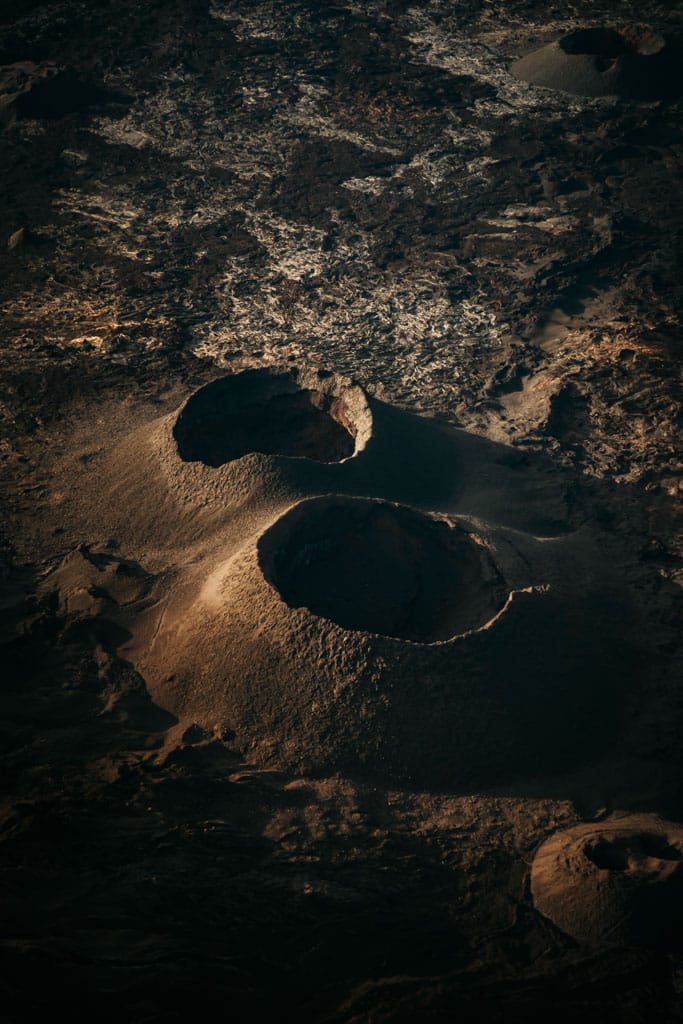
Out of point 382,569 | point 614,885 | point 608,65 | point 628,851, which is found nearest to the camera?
point 614,885

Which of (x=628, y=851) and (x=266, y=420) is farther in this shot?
(x=266, y=420)

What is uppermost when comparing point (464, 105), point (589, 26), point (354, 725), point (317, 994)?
point (589, 26)

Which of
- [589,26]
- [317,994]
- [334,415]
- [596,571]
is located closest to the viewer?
[317,994]

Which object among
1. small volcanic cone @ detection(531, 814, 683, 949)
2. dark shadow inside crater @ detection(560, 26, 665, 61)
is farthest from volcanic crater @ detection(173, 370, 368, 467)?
dark shadow inside crater @ detection(560, 26, 665, 61)

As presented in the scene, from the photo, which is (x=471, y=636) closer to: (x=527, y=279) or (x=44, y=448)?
(x=44, y=448)

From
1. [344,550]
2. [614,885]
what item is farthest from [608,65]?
[614,885]

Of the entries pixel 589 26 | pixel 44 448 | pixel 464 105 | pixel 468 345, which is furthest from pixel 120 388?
pixel 589 26

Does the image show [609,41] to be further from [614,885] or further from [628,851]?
[614,885]
